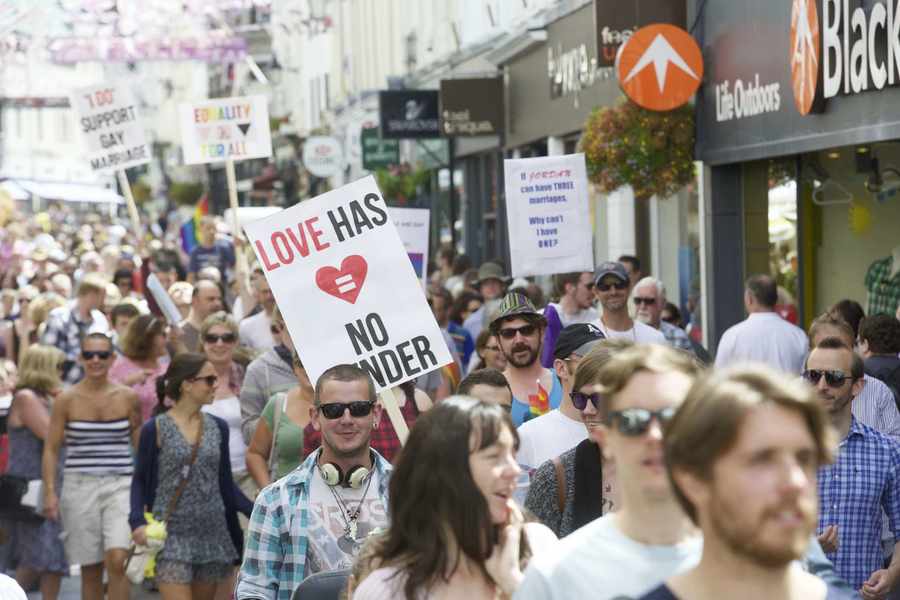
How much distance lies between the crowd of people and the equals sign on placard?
54cm

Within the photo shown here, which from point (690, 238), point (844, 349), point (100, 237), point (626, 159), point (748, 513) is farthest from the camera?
point (100, 237)

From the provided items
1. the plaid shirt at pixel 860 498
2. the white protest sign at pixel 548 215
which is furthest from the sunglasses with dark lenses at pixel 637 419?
the white protest sign at pixel 548 215

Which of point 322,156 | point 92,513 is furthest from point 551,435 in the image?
point 322,156

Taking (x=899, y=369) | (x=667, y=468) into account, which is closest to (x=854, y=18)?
(x=899, y=369)

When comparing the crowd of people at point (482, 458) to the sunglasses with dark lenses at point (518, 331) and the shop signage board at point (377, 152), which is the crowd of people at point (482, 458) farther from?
the shop signage board at point (377, 152)

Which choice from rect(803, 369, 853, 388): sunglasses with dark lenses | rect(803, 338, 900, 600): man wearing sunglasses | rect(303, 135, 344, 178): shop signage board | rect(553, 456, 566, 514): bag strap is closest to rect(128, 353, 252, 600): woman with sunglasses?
rect(803, 369, 853, 388): sunglasses with dark lenses

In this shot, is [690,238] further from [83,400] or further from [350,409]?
[350,409]

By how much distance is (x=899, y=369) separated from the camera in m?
9.62

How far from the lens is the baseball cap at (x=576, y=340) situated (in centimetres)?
745

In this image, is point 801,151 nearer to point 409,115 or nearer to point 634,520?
point 634,520

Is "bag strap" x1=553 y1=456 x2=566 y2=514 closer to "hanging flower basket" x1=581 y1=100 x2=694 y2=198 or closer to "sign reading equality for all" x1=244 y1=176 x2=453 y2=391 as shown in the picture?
"sign reading equality for all" x1=244 y1=176 x2=453 y2=391

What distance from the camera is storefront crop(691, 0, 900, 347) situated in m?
12.7

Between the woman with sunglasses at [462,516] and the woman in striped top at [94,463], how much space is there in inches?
255

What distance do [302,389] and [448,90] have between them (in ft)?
55.5
